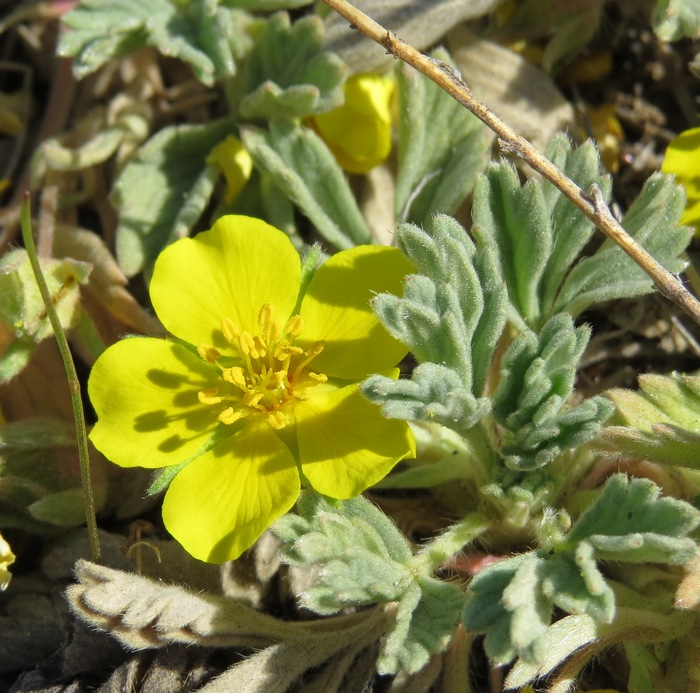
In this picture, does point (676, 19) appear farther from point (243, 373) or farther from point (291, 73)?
point (243, 373)

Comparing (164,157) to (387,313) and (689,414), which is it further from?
(689,414)

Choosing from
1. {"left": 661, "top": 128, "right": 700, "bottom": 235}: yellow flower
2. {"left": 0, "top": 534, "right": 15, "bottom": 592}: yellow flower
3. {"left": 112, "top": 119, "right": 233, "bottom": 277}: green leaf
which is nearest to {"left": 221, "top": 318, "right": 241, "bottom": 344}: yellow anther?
→ {"left": 112, "top": 119, "right": 233, "bottom": 277}: green leaf

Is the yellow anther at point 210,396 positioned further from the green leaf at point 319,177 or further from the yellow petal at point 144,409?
the green leaf at point 319,177

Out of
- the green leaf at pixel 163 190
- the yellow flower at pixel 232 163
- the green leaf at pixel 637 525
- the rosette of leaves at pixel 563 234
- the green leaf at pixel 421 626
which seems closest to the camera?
the green leaf at pixel 637 525

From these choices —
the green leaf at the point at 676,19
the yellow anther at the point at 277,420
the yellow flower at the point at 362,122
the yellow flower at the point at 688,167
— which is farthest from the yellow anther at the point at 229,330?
the green leaf at the point at 676,19

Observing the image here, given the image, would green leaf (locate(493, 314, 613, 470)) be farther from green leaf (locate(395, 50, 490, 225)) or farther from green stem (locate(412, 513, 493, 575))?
green leaf (locate(395, 50, 490, 225))

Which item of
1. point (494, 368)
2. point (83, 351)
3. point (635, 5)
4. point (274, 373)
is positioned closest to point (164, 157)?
point (83, 351)
